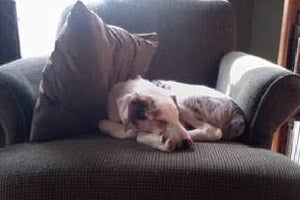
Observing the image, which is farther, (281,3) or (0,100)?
(281,3)

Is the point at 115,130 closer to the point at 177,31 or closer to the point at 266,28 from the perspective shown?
the point at 177,31

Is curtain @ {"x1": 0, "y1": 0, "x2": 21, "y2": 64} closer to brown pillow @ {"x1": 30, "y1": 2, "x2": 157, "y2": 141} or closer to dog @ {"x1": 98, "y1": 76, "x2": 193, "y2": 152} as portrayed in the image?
brown pillow @ {"x1": 30, "y1": 2, "x2": 157, "y2": 141}

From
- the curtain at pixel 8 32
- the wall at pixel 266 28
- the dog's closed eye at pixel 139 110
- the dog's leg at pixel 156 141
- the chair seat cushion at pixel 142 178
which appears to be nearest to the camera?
the chair seat cushion at pixel 142 178

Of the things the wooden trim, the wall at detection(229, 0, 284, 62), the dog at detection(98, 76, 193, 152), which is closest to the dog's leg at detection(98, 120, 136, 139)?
the dog at detection(98, 76, 193, 152)

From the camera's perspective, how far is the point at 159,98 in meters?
1.27

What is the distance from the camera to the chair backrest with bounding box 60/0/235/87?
169 cm

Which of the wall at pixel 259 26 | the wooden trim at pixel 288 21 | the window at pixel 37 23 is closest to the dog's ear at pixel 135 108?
the wooden trim at pixel 288 21

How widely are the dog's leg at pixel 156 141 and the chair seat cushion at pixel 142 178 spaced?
0.07 m

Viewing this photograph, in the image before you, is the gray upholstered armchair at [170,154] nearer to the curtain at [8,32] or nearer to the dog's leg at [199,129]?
the dog's leg at [199,129]

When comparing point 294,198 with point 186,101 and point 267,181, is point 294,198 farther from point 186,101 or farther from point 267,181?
point 186,101

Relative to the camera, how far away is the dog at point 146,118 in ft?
3.76

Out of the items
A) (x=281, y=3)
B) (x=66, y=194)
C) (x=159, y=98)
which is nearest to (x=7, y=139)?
(x=66, y=194)

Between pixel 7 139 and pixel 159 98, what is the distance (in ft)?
1.54

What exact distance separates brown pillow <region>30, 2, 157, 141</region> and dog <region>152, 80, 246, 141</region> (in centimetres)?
28
